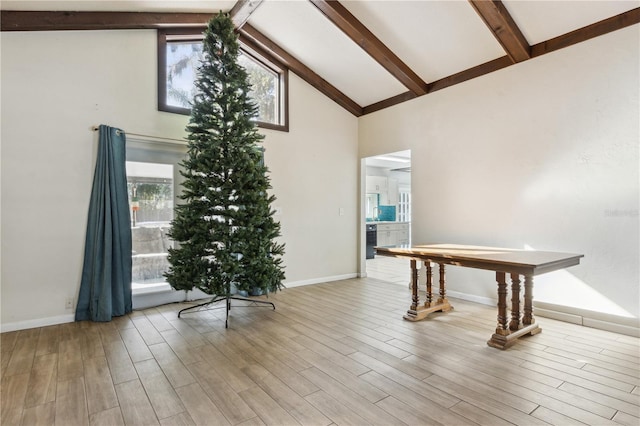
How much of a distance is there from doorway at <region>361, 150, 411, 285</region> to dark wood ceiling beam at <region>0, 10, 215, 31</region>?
4.74 meters

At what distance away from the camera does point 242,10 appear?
12.1ft

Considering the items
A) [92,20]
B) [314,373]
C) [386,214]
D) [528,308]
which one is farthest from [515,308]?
[386,214]

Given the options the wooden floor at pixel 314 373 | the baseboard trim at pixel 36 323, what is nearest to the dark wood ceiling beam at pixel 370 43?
the wooden floor at pixel 314 373

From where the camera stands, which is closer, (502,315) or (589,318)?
(502,315)

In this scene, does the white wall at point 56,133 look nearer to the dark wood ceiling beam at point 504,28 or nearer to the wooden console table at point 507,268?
the wooden console table at point 507,268

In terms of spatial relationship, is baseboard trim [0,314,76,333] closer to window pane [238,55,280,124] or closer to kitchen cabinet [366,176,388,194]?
window pane [238,55,280,124]

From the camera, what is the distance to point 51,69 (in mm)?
3229

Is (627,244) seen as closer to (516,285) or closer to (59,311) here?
(516,285)

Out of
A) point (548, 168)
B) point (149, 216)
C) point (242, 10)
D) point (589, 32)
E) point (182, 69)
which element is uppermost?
point (242, 10)

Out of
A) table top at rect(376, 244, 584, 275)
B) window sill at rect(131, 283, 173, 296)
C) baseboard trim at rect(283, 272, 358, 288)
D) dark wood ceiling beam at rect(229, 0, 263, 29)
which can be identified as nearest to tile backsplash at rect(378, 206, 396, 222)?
baseboard trim at rect(283, 272, 358, 288)

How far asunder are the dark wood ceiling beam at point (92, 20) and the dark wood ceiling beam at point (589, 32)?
3716 mm

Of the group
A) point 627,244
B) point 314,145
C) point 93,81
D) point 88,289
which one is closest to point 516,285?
point 627,244

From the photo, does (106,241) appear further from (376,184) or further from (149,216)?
(376,184)

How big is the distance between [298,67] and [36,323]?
429cm
